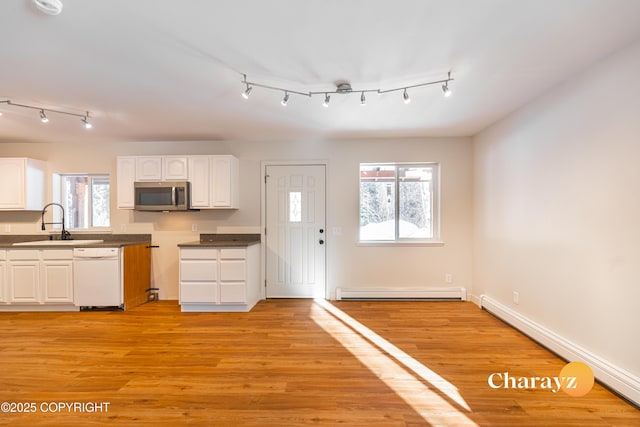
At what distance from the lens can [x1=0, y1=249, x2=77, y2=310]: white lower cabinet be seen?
3766 millimetres

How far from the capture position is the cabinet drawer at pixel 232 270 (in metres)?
3.78

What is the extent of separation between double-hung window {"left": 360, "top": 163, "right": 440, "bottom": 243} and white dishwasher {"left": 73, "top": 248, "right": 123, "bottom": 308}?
348 cm

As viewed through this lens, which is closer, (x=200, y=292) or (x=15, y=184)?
(x=200, y=292)

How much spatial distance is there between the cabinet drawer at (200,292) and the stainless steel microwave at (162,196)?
107 centimetres

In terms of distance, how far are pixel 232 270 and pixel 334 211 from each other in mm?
1682

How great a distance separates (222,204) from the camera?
4.09 meters

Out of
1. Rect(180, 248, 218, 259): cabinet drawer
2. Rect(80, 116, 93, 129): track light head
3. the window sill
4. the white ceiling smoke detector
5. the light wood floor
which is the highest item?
the white ceiling smoke detector

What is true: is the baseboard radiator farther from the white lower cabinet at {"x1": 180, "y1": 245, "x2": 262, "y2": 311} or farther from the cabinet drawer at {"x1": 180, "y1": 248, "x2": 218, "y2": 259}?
the cabinet drawer at {"x1": 180, "y1": 248, "x2": 218, "y2": 259}

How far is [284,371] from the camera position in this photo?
7.68 ft

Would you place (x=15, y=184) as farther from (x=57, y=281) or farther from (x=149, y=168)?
(x=149, y=168)

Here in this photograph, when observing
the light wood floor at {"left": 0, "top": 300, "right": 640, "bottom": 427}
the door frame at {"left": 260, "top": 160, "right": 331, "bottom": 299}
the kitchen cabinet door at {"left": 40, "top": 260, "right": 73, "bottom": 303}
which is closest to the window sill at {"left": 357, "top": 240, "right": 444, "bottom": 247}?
the door frame at {"left": 260, "top": 160, "right": 331, "bottom": 299}

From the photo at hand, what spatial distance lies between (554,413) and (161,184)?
4631 millimetres

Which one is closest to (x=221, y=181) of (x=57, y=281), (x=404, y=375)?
A: (x=57, y=281)

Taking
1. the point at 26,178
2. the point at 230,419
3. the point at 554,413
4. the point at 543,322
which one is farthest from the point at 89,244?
the point at 543,322
